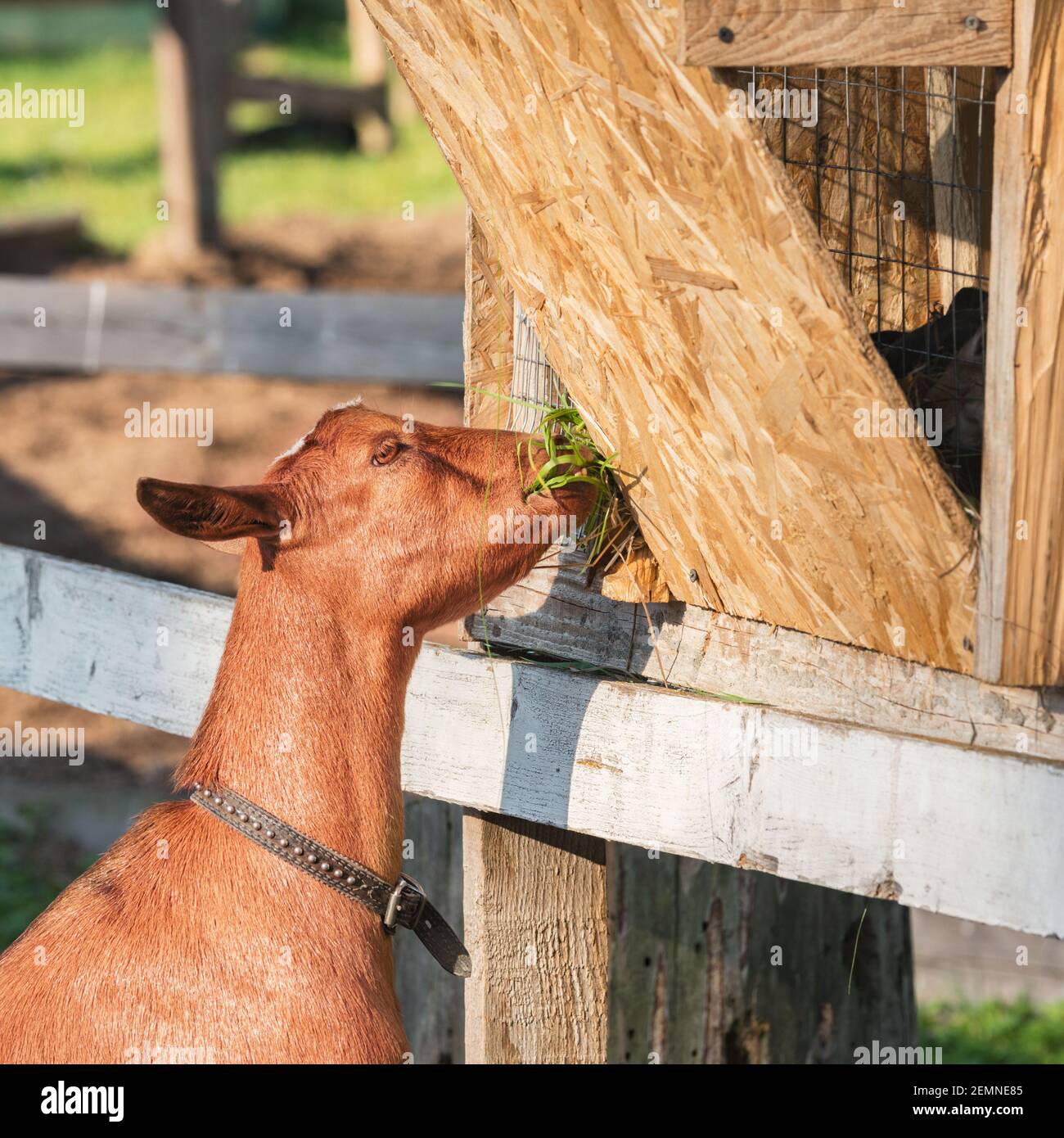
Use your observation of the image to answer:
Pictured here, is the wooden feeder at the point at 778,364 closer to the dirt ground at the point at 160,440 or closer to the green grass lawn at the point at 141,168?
the dirt ground at the point at 160,440

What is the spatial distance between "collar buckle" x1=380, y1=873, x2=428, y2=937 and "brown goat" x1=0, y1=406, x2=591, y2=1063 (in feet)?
0.10

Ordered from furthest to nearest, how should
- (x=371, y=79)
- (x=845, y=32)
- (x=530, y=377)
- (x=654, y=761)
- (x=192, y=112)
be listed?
(x=371, y=79) → (x=192, y=112) → (x=530, y=377) → (x=654, y=761) → (x=845, y=32)

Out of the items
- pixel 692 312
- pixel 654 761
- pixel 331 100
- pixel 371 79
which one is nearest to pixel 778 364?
pixel 692 312

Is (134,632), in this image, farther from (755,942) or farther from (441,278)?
(441,278)

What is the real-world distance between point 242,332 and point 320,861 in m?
6.79

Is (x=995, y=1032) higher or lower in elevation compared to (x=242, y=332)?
lower

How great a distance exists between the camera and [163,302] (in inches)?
366

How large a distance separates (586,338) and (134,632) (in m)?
1.91

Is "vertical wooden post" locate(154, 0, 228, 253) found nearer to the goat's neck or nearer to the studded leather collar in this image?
the goat's neck

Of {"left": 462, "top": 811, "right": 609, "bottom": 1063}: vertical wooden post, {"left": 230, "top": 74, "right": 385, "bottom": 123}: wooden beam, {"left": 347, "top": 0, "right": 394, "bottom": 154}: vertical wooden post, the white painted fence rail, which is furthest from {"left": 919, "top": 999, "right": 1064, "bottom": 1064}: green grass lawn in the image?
{"left": 347, "top": 0, "right": 394, "bottom": 154}: vertical wooden post

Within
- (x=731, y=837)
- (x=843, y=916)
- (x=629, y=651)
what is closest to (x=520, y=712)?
(x=629, y=651)

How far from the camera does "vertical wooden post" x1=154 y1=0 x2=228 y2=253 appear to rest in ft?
42.2

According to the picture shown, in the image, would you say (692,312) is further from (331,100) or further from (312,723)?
(331,100)

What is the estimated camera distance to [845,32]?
7.79 ft
